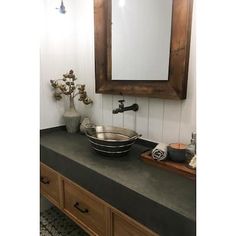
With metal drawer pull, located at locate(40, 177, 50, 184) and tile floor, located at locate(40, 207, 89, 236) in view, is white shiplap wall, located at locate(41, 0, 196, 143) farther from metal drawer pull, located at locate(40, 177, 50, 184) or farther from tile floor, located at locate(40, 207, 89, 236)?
tile floor, located at locate(40, 207, 89, 236)

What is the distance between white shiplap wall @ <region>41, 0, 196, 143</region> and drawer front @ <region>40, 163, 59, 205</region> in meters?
0.44

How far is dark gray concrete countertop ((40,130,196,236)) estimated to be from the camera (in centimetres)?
79

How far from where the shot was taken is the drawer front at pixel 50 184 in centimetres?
143

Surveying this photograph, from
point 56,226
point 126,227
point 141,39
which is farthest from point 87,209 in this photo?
point 141,39

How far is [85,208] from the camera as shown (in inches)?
47.6

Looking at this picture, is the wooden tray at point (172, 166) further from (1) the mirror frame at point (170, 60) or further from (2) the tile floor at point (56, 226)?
(2) the tile floor at point (56, 226)

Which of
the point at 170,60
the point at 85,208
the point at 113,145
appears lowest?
the point at 85,208

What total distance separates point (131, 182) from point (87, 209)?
1.26ft

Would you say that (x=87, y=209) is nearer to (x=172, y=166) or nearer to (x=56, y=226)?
(x=172, y=166)
